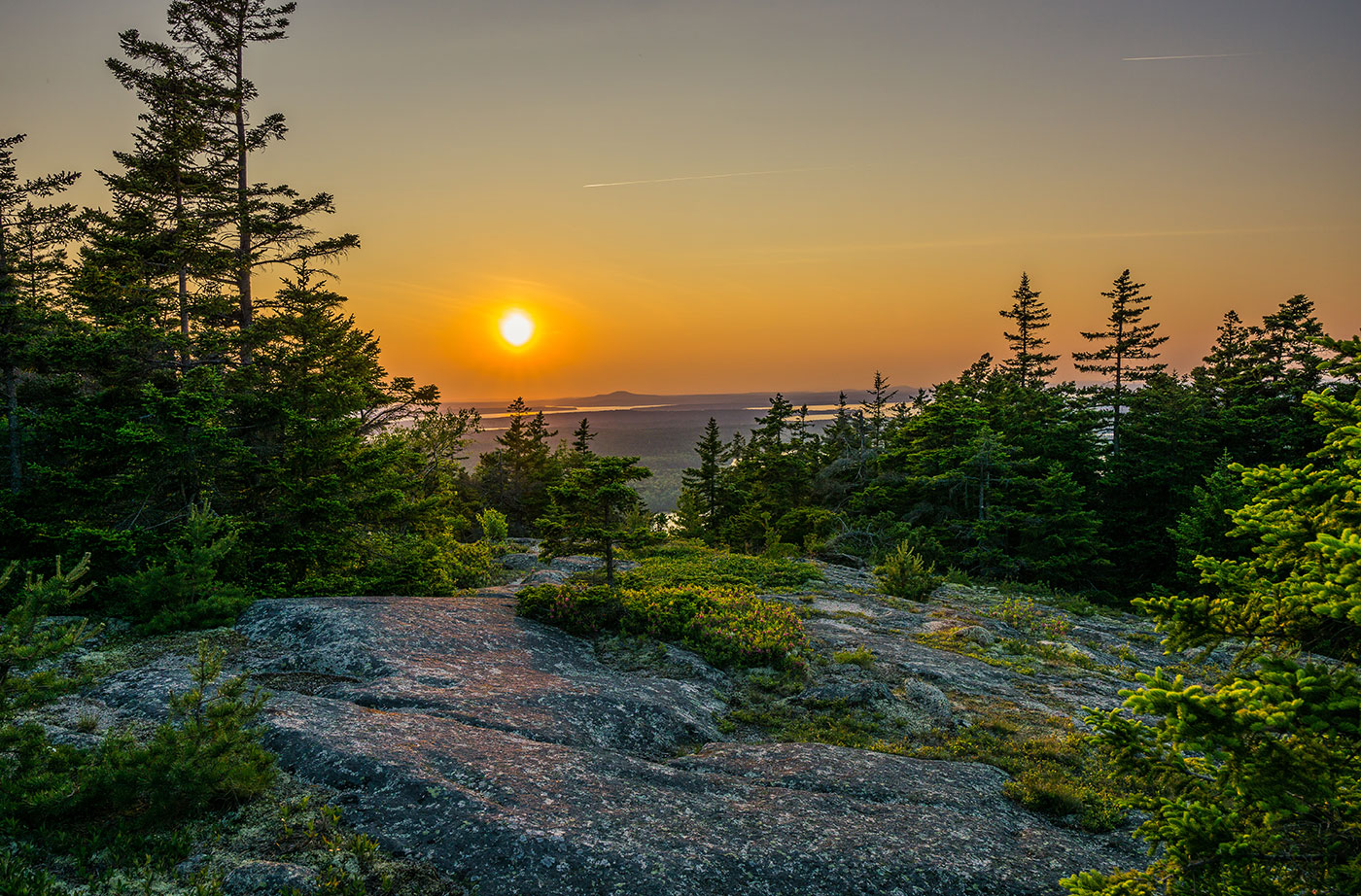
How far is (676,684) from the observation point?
427 inches

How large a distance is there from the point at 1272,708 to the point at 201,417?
56.6 ft

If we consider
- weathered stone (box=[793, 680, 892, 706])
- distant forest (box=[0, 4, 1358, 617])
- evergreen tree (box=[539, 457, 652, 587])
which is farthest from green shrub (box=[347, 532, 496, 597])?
weathered stone (box=[793, 680, 892, 706])

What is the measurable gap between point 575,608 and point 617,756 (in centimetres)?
601

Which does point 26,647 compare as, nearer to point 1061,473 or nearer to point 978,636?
point 978,636

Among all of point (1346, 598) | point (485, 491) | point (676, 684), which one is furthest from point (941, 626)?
point (485, 491)

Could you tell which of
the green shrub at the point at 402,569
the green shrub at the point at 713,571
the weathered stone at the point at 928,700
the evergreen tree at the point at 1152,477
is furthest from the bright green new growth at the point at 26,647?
the evergreen tree at the point at 1152,477

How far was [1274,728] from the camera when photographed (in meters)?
3.38

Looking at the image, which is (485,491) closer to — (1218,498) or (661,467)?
(1218,498)

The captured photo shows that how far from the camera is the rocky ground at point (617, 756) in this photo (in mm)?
5438

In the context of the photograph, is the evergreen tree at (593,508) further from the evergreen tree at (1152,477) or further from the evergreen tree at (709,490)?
the evergreen tree at (1152,477)

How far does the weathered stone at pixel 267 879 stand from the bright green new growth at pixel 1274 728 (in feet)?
19.1

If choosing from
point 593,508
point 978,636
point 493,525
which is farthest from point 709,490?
point 593,508

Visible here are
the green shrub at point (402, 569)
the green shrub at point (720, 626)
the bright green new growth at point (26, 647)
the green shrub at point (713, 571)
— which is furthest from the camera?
the green shrub at point (713, 571)

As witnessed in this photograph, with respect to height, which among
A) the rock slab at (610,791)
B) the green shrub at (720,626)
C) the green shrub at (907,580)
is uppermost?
the rock slab at (610,791)
